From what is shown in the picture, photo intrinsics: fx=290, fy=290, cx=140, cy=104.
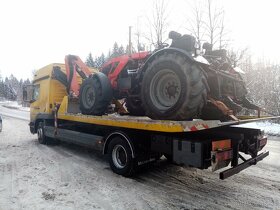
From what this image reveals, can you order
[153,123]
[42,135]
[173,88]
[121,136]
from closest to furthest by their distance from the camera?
[153,123] < [173,88] < [121,136] < [42,135]

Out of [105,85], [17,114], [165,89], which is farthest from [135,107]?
[17,114]

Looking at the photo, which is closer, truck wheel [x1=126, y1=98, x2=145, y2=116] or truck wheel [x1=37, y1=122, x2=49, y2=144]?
truck wheel [x1=126, y1=98, x2=145, y2=116]

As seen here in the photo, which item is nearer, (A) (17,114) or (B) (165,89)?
(B) (165,89)

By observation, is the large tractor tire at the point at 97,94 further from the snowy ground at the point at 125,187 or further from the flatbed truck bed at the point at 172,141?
the snowy ground at the point at 125,187

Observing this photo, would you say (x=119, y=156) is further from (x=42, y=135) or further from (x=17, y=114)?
(x=17, y=114)

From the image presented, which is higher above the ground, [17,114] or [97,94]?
[97,94]

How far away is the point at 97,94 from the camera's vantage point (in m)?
7.04

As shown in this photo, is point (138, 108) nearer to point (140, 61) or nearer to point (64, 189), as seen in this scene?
point (140, 61)

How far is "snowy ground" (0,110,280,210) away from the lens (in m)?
→ 4.71

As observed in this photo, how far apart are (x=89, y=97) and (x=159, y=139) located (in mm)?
2786

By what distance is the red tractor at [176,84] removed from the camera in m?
4.96

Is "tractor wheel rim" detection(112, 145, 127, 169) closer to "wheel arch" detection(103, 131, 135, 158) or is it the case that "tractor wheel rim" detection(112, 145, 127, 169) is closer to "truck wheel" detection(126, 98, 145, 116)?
"wheel arch" detection(103, 131, 135, 158)

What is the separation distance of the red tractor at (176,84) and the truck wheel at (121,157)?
845mm

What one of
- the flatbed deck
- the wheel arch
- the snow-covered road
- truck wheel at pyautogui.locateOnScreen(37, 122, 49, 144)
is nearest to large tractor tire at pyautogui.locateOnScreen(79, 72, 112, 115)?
the flatbed deck
